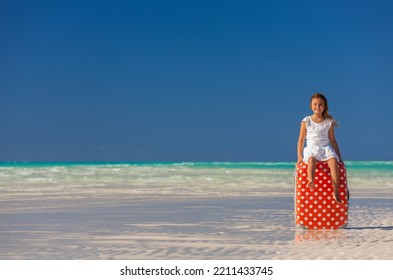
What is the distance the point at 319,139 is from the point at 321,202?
0.76m

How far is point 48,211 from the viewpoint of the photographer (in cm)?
1010

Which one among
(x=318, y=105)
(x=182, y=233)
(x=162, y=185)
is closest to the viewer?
(x=182, y=233)

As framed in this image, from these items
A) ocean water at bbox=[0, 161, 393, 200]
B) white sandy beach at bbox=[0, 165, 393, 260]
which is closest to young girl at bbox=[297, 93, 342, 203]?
white sandy beach at bbox=[0, 165, 393, 260]

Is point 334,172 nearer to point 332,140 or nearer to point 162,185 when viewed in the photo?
point 332,140

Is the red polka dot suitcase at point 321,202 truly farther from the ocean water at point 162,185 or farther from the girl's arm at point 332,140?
the ocean water at point 162,185

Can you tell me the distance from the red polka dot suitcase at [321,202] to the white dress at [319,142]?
0.11 m

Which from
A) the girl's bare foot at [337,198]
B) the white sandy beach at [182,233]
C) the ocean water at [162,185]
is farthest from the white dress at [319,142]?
the ocean water at [162,185]

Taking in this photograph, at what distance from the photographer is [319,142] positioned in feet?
25.3

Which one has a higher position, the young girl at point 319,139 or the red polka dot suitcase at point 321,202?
the young girl at point 319,139

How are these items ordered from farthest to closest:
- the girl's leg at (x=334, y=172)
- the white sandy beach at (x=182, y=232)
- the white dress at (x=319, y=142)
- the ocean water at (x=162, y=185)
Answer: the ocean water at (x=162, y=185) → the white dress at (x=319, y=142) → the girl's leg at (x=334, y=172) → the white sandy beach at (x=182, y=232)

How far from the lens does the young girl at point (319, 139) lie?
764cm

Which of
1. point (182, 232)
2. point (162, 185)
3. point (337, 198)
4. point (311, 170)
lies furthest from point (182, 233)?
point (162, 185)

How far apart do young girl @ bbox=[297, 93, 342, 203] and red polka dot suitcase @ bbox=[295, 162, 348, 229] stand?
0.25ft

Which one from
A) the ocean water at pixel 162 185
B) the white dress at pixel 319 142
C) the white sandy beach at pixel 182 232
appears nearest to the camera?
the white sandy beach at pixel 182 232
